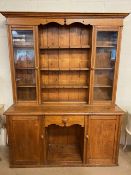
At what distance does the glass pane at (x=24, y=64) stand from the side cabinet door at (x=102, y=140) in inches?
38.9

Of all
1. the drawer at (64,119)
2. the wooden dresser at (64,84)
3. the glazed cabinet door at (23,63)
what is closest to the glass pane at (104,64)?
the wooden dresser at (64,84)

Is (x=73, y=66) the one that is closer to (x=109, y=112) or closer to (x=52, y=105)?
(x=52, y=105)

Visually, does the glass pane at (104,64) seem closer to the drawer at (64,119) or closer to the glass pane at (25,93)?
the drawer at (64,119)

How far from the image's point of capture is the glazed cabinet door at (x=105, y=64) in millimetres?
2174

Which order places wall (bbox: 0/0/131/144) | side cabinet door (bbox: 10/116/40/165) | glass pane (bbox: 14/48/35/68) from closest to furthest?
1. side cabinet door (bbox: 10/116/40/165)
2. glass pane (bbox: 14/48/35/68)
3. wall (bbox: 0/0/131/144)

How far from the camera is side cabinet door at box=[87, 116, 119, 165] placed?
214 cm

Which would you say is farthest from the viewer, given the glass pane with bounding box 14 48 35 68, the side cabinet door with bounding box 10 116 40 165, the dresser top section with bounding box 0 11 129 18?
the glass pane with bounding box 14 48 35 68

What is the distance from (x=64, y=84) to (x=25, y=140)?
996 mm

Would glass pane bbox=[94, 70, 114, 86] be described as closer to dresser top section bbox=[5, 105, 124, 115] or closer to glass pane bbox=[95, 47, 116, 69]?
glass pane bbox=[95, 47, 116, 69]

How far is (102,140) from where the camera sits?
220cm

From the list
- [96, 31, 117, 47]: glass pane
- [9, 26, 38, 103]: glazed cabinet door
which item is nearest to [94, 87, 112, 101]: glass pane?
[96, 31, 117, 47]: glass pane

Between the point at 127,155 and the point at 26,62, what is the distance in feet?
7.04

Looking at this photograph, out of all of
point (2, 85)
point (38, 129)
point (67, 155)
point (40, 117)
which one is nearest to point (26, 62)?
point (2, 85)

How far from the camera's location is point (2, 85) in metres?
2.56
